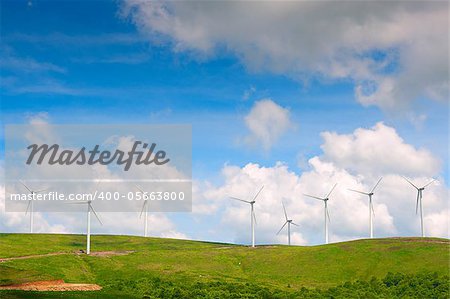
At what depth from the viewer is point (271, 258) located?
467ft

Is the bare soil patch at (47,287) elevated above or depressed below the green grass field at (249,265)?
below

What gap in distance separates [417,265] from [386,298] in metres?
24.3

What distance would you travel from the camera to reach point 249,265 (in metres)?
138

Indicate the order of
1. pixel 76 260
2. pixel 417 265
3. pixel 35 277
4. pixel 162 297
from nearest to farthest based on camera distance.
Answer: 1. pixel 162 297
2. pixel 35 277
3. pixel 417 265
4. pixel 76 260

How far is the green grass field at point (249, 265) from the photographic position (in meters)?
113

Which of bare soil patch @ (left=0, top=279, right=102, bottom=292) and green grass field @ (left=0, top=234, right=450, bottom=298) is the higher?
green grass field @ (left=0, top=234, right=450, bottom=298)

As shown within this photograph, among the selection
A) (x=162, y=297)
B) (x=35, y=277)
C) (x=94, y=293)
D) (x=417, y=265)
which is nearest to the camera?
(x=94, y=293)

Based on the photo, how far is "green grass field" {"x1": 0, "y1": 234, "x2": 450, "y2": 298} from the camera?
371 feet

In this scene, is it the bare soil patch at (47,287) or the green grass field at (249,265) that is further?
the green grass field at (249,265)

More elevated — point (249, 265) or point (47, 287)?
point (249, 265)

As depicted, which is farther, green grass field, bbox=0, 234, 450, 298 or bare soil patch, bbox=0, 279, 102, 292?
green grass field, bbox=0, 234, 450, 298

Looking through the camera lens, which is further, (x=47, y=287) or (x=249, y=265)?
(x=249, y=265)

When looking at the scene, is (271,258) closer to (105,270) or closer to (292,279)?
(292,279)

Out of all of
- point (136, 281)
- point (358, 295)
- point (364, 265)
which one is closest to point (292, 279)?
point (364, 265)
